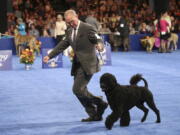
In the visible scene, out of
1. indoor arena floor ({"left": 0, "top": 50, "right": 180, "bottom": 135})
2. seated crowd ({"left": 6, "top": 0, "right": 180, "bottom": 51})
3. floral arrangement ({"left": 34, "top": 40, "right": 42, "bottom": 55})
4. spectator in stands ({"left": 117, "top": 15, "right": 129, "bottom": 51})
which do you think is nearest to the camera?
indoor arena floor ({"left": 0, "top": 50, "right": 180, "bottom": 135})

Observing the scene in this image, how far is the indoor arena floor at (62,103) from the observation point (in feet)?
20.7

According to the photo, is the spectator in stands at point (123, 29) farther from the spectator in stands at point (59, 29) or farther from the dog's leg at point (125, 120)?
the dog's leg at point (125, 120)

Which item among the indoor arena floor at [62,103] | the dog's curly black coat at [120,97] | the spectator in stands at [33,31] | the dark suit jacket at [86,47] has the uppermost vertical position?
the dark suit jacket at [86,47]

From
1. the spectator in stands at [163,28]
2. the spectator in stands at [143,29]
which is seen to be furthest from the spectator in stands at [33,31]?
the spectator in stands at [163,28]

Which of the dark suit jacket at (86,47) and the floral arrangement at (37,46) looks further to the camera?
the floral arrangement at (37,46)

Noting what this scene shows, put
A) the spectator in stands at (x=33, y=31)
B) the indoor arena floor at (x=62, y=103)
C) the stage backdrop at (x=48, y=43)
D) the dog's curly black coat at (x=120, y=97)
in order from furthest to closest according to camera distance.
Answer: the spectator in stands at (x=33, y=31), the stage backdrop at (x=48, y=43), the indoor arena floor at (x=62, y=103), the dog's curly black coat at (x=120, y=97)

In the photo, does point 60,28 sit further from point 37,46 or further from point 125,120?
point 125,120

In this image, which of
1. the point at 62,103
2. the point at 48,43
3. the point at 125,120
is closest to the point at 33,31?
the point at 48,43

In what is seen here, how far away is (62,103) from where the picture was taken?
845cm

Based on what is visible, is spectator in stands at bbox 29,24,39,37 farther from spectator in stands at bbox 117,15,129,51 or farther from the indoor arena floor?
the indoor arena floor

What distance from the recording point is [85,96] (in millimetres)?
6570

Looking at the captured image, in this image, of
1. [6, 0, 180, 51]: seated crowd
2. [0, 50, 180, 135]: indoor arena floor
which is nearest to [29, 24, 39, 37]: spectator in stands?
[6, 0, 180, 51]: seated crowd

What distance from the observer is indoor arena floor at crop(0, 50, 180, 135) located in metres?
6.32

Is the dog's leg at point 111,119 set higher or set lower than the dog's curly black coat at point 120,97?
lower
